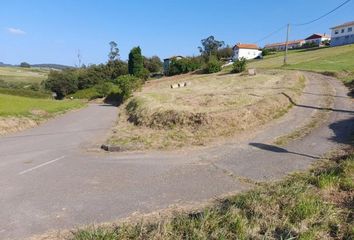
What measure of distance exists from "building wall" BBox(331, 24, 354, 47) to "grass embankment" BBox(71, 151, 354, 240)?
84437 millimetres

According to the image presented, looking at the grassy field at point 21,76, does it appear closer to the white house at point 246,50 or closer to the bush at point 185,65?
the bush at point 185,65

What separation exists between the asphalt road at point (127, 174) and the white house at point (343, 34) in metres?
77.2

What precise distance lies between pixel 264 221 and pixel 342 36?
A: 90.1 m

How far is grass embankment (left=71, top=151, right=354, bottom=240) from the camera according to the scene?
15.3 feet

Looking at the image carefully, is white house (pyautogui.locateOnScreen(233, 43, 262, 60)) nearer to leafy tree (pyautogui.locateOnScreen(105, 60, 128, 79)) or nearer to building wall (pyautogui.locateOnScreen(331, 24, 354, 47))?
building wall (pyautogui.locateOnScreen(331, 24, 354, 47))

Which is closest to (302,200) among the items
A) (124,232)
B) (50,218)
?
(124,232)

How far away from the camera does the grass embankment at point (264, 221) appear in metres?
4.67

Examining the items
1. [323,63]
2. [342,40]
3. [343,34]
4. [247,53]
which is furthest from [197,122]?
[247,53]

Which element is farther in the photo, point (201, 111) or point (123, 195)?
point (201, 111)

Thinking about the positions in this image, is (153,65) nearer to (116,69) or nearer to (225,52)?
(116,69)

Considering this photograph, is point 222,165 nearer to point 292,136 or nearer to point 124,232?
point 292,136

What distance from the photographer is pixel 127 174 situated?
8445 mm

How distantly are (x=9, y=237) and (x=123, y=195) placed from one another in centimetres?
223

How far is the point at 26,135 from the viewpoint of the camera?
16.8 metres
